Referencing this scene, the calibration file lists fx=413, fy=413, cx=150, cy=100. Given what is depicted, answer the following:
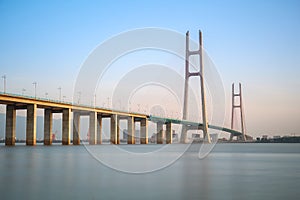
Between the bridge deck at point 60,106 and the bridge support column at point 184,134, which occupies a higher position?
the bridge deck at point 60,106

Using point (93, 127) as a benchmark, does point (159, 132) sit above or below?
below

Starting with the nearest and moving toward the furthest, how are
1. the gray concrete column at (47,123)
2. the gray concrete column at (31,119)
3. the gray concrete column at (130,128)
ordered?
1. the gray concrete column at (31,119)
2. the gray concrete column at (47,123)
3. the gray concrete column at (130,128)

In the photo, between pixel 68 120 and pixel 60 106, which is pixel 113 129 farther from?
pixel 60 106

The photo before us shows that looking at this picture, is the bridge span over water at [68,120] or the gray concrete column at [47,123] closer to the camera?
the bridge span over water at [68,120]

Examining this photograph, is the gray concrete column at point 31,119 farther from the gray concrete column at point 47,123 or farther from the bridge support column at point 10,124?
the gray concrete column at point 47,123

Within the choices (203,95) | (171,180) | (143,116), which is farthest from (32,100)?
(171,180)

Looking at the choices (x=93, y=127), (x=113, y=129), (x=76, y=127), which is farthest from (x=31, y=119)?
(x=113, y=129)

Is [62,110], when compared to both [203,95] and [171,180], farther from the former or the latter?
[171,180]

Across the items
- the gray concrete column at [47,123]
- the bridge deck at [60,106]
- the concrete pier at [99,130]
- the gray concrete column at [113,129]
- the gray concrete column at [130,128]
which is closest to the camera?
the bridge deck at [60,106]

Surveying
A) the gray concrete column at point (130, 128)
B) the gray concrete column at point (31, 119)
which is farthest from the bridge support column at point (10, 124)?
the gray concrete column at point (130, 128)

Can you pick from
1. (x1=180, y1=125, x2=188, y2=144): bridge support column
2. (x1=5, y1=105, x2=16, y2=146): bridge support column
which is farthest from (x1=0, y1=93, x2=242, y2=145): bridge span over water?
(x1=180, y1=125, x2=188, y2=144): bridge support column

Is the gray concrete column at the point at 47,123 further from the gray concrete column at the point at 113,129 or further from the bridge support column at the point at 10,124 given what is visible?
the gray concrete column at the point at 113,129
